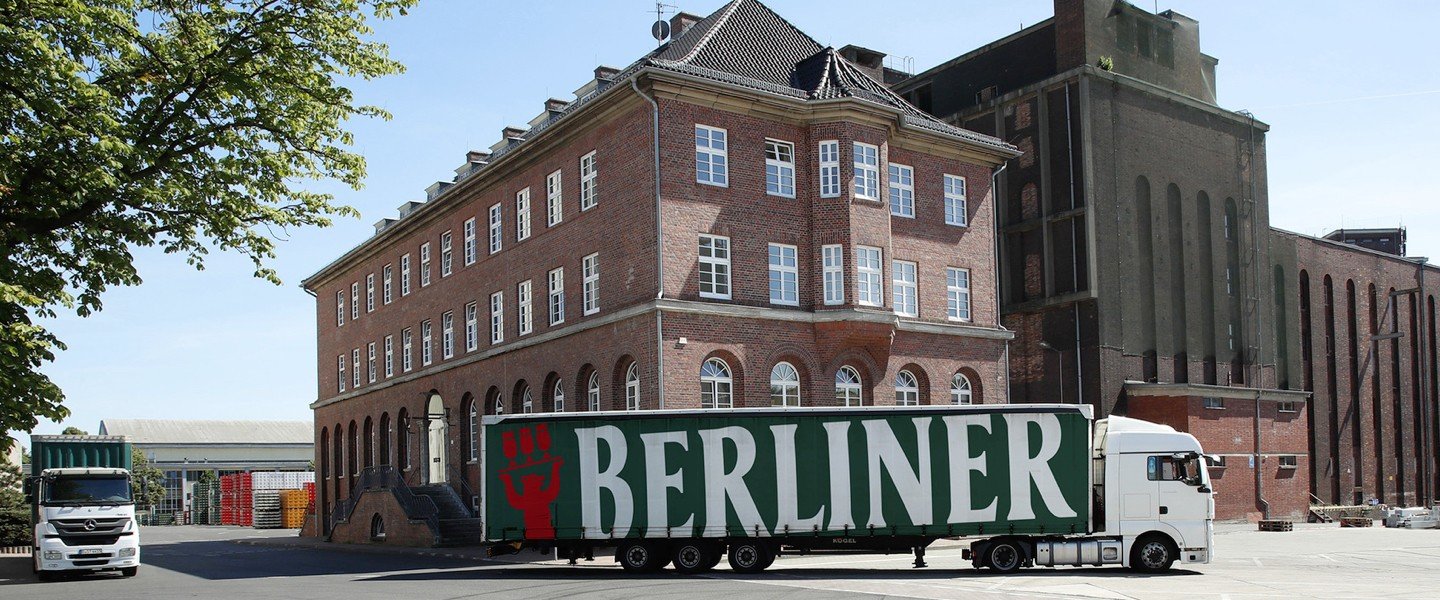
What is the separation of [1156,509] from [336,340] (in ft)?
148

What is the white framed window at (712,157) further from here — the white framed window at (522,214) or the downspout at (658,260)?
the white framed window at (522,214)

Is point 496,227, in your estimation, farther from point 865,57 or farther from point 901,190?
point 865,57

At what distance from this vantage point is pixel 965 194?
131 feet

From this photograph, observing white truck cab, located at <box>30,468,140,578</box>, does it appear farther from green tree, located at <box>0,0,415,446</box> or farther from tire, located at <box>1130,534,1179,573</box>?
tire, located at <box>1130,534,1179,573</box>

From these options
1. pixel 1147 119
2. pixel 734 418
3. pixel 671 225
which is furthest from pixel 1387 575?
pixel 1147 119

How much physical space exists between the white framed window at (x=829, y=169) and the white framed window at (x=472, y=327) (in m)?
14.7

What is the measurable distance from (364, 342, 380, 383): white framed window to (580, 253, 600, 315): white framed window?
21.4m

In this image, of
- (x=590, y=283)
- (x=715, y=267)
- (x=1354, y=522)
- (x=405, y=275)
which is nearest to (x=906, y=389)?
(x=715, y=267)

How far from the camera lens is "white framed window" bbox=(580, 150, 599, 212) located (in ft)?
120

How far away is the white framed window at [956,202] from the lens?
3938 centimetres

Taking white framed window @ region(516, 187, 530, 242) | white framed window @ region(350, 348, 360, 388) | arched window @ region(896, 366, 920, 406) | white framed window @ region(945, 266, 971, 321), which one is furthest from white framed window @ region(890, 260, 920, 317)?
white framed window @ region(350, 348, 360, 388)

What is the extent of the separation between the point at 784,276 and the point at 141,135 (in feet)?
63.1

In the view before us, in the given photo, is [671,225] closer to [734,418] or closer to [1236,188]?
[734,418]

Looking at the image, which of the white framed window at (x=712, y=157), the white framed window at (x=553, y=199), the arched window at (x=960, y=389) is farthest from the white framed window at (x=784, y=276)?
the white framed window at (x=553, y=199)
